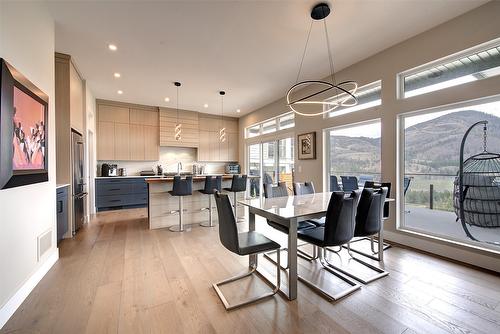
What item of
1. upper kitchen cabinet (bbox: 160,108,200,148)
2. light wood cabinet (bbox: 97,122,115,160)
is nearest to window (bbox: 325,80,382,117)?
upper kitchen cabinet (bbox: 160,108,200,148)

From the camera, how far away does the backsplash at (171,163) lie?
22.0 feet

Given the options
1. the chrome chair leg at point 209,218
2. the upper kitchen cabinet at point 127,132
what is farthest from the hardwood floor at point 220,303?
the upper kitchen cabinet at point 127,132

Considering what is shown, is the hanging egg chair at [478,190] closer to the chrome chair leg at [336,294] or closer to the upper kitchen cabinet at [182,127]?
the chrome chair leg at [336,294]

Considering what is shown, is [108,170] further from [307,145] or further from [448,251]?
[448,251]

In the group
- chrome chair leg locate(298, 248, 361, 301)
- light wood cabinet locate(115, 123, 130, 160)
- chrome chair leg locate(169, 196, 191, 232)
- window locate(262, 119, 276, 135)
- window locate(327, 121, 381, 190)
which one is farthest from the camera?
window locate(262, 119, 276, 135)

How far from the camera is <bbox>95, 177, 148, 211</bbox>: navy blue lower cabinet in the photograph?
18.7 ft

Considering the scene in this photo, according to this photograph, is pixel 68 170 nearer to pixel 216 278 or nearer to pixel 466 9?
pixel 216 278

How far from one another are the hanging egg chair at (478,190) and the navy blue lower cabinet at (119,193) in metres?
6.73

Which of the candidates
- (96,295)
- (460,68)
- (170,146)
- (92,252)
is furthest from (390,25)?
(170,146)

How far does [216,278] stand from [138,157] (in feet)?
17.3

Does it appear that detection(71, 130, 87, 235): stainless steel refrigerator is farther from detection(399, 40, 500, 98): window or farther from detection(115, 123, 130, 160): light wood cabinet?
detection(399, 40, 500, 98): window

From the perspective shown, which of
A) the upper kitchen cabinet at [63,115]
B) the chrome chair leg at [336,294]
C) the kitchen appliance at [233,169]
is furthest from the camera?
the kitchen appliance at [233,169]

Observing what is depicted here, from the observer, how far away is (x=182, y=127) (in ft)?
23.0

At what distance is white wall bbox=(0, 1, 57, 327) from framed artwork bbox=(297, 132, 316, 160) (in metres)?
4.44
